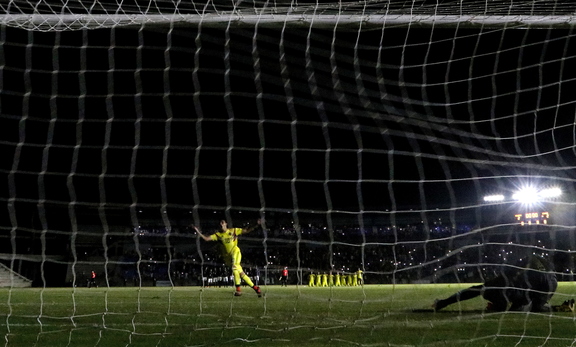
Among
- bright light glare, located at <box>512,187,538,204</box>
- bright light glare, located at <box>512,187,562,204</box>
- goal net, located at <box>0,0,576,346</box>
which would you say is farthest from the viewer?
bright light glare, located at <box>512,187,538,204</box>

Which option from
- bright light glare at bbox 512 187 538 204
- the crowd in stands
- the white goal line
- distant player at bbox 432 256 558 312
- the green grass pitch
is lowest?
the green grass pitch

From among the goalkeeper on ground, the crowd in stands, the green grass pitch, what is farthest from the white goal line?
the goalkeeper on ground

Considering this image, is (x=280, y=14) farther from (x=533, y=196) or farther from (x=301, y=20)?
(x=533, y=196)

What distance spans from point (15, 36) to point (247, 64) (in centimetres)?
205

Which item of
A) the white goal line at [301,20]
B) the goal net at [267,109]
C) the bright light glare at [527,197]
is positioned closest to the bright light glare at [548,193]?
the bright light glare at [527,197]

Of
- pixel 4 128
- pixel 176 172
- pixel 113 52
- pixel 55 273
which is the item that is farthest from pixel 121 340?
pixel 55 273

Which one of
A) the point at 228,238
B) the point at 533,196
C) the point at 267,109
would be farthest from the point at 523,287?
the point at 228,238

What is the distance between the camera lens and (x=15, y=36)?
5910 mm

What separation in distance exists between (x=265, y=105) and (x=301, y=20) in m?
1.32

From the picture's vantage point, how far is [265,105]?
6098mm

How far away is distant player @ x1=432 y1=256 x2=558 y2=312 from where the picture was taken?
23.8 feet

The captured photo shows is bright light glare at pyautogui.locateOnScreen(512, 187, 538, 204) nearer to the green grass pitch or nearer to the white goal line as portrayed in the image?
the green grass pitch

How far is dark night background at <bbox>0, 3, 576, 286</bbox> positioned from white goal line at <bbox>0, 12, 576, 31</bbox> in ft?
1.80

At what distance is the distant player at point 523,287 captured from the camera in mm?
7246
